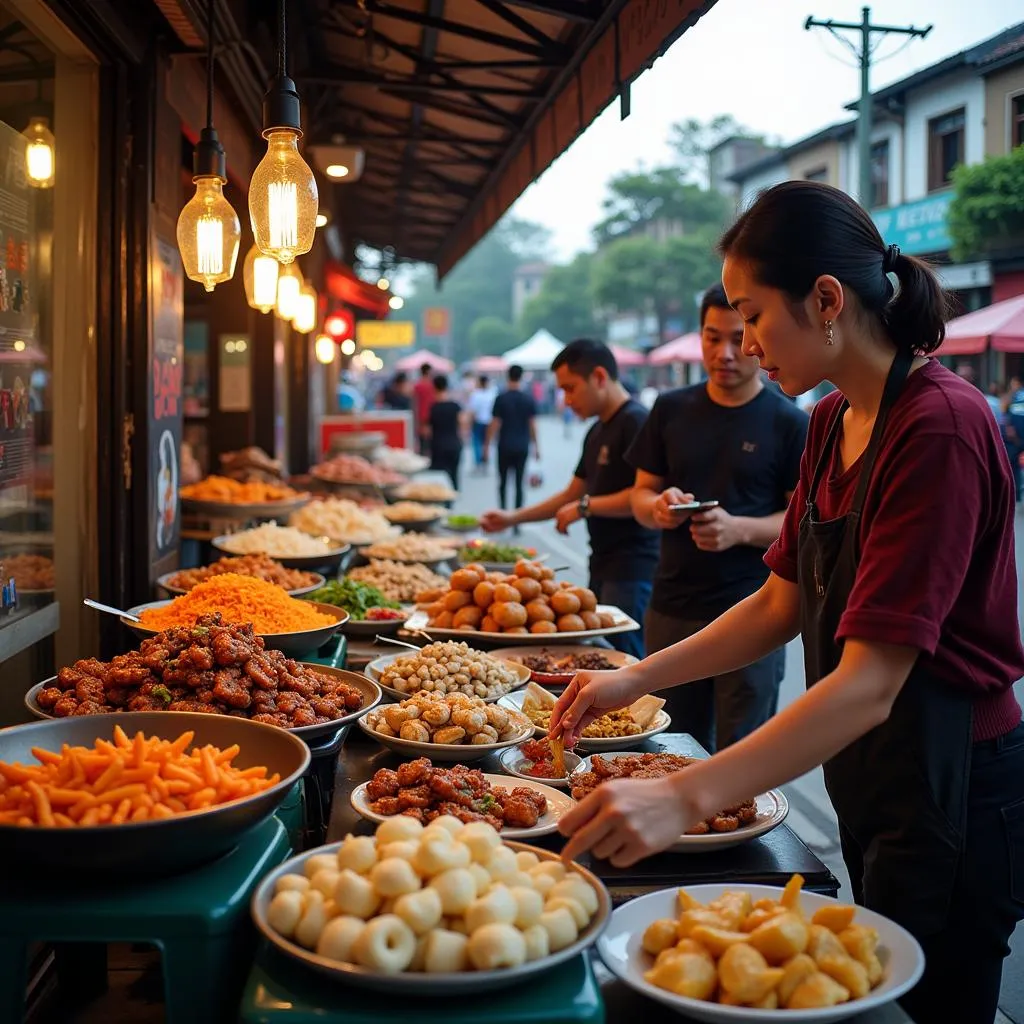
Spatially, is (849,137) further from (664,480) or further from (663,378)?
(663,378)

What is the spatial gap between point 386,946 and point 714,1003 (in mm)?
527

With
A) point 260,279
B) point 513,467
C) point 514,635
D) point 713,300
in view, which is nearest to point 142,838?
point 514,635

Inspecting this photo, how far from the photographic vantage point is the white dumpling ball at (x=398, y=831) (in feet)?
5.83

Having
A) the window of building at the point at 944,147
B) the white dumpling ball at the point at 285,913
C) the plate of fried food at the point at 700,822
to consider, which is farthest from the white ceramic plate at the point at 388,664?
the window of building at the point at 944,147

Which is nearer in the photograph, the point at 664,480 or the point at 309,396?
the point at 664,480

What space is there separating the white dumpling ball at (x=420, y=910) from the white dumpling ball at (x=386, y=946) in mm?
12

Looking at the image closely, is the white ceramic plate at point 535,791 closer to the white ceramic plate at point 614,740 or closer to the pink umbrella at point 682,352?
the white ceramic plate at point 614,740

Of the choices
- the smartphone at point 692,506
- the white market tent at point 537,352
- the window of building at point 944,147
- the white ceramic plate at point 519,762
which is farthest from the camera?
the white market tent at point 537,352

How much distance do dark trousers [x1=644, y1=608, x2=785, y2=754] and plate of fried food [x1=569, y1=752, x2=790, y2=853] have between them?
1.63 metres

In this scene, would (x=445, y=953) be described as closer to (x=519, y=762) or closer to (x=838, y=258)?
(x=519, y=762)

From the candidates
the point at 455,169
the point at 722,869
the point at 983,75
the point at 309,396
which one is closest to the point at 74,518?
the point at 722,869

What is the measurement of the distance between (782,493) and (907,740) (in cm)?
260

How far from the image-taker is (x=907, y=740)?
6.90ft

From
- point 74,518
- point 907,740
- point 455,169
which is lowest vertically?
point 907,740
